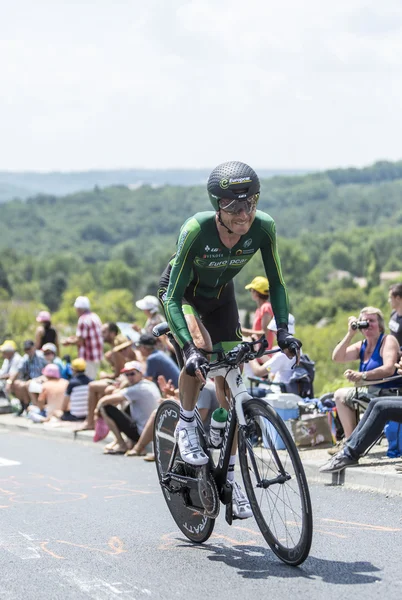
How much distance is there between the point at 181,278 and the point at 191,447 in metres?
1.06

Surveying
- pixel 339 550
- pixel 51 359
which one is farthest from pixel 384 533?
pixel 51 359

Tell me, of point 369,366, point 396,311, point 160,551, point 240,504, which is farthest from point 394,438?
point 240,504

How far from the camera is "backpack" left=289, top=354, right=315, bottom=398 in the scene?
11195 mm

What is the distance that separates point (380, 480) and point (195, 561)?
3.03m

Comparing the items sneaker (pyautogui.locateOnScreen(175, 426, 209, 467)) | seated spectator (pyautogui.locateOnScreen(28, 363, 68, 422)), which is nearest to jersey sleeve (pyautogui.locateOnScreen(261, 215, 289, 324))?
sneaker (pyautogui.locateOnScreen(175, 426, 209, 467))

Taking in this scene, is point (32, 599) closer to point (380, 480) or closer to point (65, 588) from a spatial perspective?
point (65, 588)

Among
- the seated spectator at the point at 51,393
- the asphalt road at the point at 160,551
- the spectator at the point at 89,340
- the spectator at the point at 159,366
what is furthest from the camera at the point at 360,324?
the seated spectator at the point at 51,393

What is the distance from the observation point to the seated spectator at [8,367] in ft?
60.9

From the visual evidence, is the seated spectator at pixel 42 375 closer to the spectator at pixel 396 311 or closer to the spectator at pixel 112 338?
the spectator at pixel 112 338

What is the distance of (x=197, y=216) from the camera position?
5754 mm

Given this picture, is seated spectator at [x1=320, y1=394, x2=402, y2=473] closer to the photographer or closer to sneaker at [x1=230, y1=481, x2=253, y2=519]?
the photographer

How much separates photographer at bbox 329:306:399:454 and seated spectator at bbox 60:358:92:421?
605cm

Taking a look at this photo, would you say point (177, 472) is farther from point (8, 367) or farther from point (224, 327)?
point (8, 367)

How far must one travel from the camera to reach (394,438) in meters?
9.35
